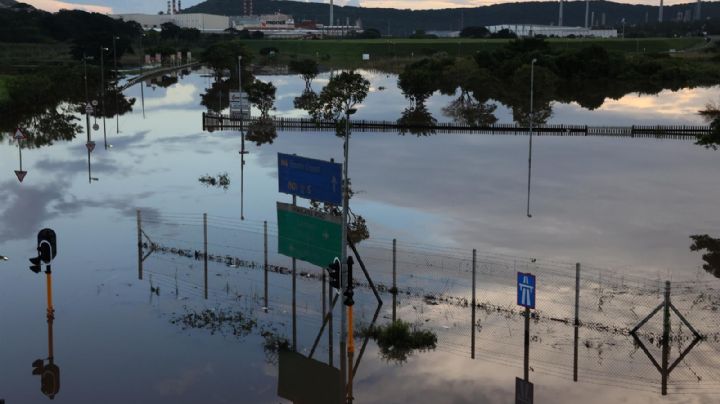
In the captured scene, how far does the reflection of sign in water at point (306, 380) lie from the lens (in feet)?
77.5

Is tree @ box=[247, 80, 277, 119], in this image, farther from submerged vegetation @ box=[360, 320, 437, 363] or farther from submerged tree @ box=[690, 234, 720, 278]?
submerged vegetation @ box=[360, 320, 437, 363]

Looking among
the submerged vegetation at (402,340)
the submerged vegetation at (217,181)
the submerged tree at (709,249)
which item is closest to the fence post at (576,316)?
the submerged vegetation at (402,340)

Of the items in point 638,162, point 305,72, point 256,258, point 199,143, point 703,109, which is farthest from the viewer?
point 305,72

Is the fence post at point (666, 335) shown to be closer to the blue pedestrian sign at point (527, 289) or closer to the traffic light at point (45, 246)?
the blue pedestrian sign at point (527, 289)

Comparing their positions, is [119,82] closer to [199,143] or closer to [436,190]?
[199,143]

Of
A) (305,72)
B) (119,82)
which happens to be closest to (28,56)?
(119,82)

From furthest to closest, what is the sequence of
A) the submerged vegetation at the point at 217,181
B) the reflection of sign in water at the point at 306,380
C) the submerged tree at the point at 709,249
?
the submerged vegetation at the point at 217,181 < the submerged tree at the point at 709,249 < the reflection of sign in water at the point at 306,380

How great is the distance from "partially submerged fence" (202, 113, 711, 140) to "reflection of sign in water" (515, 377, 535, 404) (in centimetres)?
5746

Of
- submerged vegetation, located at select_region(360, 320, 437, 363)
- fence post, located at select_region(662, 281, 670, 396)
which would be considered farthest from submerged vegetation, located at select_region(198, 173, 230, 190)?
fence post, located at select_region(662, 281, 670, 396)

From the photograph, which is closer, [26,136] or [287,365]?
[287,365]

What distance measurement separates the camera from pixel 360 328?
2852 centimetres

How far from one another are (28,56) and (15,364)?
625 feet

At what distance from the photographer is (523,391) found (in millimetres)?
23562

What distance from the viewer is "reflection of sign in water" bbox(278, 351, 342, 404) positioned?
2361cm
